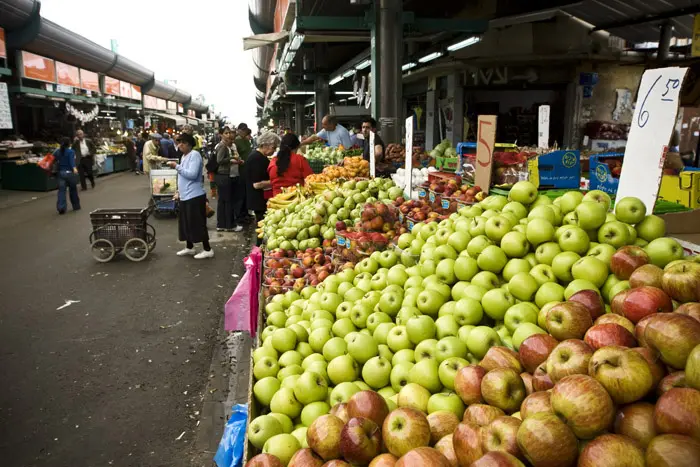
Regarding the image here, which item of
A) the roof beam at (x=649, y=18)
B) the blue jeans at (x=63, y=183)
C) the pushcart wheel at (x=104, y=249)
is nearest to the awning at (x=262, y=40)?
the pushcart wheel at (x=104, y=249)

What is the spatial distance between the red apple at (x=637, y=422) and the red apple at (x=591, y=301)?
61 centimetres

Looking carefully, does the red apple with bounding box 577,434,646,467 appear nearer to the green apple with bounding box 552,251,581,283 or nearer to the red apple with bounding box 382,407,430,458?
the red apple with bounding box 382,407,430,458

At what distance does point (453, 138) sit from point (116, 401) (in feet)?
43.2

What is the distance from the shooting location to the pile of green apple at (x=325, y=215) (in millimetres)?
5547

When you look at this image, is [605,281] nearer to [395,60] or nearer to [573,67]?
[395,60]

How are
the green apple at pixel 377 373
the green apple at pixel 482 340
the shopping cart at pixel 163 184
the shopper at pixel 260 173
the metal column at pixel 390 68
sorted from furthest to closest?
1. the shopping cart at pixel 163 184
2. the metal column at pixel 390 68
3. the shopper at pixel 260 173
4. the green apple at pixel 377 373
5. the green apple at pixel 482 340

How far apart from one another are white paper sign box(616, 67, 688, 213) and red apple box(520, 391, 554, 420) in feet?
5.77

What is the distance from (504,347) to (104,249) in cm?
811

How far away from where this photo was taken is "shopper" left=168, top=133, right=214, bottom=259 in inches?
317

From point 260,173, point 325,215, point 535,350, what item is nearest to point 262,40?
point 260,173

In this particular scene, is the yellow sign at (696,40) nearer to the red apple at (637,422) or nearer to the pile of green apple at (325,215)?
the pile of green apple at (325,215)

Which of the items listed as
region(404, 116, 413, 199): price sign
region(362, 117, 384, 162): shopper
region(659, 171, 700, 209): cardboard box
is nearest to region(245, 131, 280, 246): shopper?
region(362, 117, 384, 162): shopper

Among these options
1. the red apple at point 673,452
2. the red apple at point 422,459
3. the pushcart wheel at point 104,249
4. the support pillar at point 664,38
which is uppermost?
the support pillar at point 664,38

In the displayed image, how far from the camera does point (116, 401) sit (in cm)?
434
